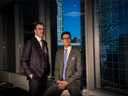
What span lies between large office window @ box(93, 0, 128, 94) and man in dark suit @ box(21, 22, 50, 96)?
1.13 m

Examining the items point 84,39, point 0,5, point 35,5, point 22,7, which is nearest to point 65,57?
point 84,39

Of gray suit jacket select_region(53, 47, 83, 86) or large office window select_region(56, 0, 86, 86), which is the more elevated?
large office window select_region(56, 0, 86, 86)

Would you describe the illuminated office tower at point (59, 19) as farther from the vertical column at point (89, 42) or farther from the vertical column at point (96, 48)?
the vertical column at point (96, 48)

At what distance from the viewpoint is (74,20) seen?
113 inches

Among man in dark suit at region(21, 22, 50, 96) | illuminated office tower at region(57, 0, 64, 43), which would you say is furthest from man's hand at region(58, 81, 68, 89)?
illuminated office tower at region(57, 0, 64, 43)

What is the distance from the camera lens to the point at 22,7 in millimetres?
4820

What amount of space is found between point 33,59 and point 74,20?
4.64 feet

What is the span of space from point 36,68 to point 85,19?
4.70ft

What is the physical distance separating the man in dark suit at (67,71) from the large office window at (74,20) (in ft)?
2.43

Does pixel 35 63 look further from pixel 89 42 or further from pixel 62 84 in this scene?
pixel 89 42

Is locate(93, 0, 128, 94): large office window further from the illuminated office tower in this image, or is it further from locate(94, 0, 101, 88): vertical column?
the illuminated office tower

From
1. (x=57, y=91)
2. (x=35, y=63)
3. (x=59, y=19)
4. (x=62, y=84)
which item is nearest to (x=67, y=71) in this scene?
(x=62, y=84)

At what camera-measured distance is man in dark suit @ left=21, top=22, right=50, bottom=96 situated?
194cm

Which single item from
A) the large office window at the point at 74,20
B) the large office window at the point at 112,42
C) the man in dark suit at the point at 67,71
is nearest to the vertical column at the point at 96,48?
the large office window at the point at 112,42
